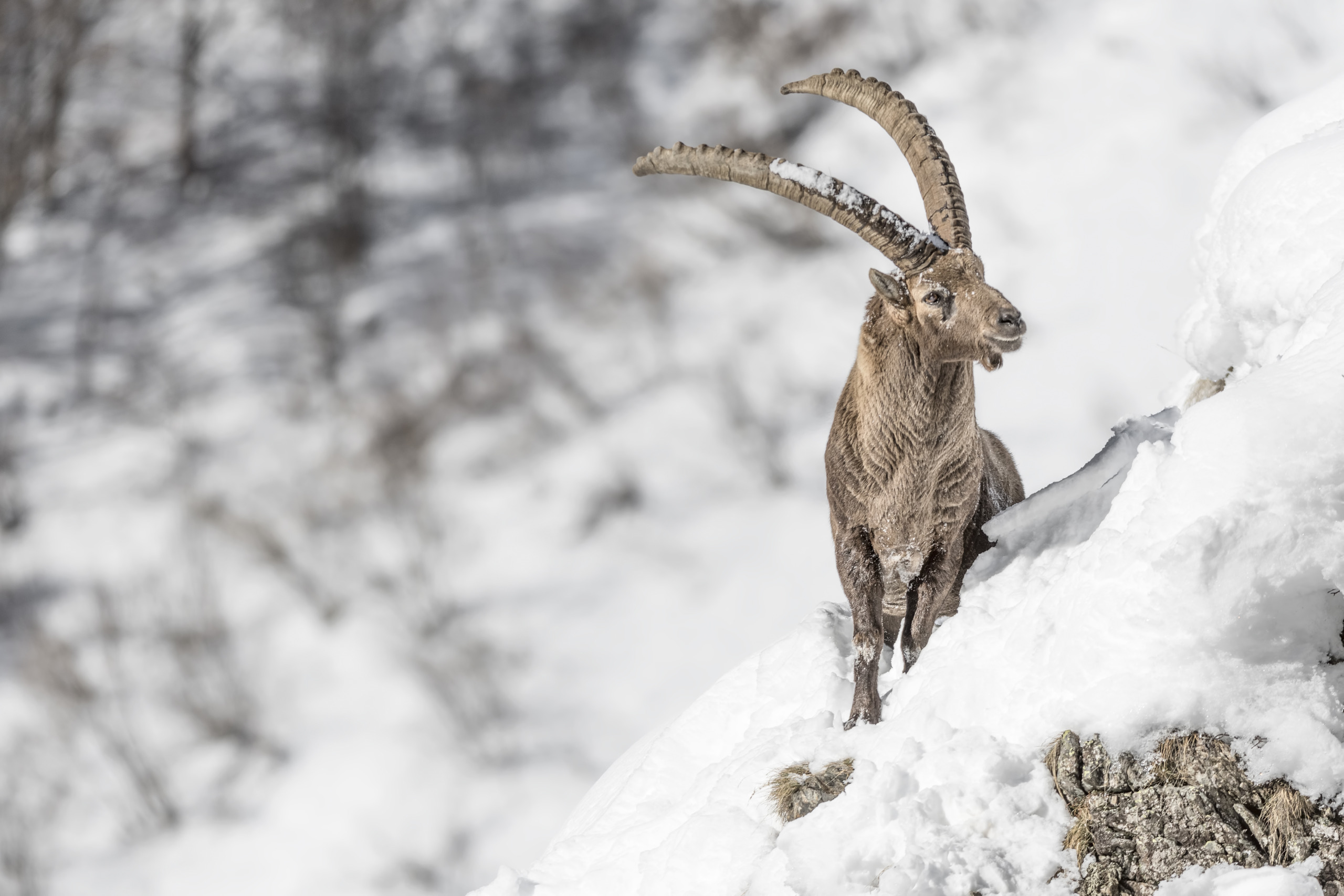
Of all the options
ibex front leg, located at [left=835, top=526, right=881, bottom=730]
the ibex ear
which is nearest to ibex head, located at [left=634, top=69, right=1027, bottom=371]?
the ibex ear

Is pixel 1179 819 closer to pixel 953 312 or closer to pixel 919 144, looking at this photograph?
pixel 953 312

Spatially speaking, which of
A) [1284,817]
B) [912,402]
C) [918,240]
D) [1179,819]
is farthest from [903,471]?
[1284,817]

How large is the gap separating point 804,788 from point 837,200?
9.32 feet

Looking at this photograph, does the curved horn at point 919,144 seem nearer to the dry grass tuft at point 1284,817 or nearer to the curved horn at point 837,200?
the curved horn at point 837,200

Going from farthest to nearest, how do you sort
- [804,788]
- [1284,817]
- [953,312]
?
[953,312]
[804,788]
[1284,817]

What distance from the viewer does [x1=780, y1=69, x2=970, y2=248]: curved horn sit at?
224 inches

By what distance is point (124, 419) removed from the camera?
4375 cm

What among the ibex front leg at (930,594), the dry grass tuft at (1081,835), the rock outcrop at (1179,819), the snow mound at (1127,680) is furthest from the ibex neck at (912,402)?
the dry grass tuft at (1081,835)

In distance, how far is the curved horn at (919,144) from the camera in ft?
18.6

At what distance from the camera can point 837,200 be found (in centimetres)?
536

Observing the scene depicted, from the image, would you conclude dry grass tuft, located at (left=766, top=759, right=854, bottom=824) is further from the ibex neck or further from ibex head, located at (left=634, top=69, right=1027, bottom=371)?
ibex head, located at (left=634, top=69, right=1027, bottom=371)

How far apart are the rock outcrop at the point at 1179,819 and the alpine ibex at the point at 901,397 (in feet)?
5.25

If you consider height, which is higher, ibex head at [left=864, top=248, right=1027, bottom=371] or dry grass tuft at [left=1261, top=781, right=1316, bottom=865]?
ibex head at [left=864, top=248, right=1027, bottom=371]

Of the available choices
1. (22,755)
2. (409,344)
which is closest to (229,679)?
(22,755)
